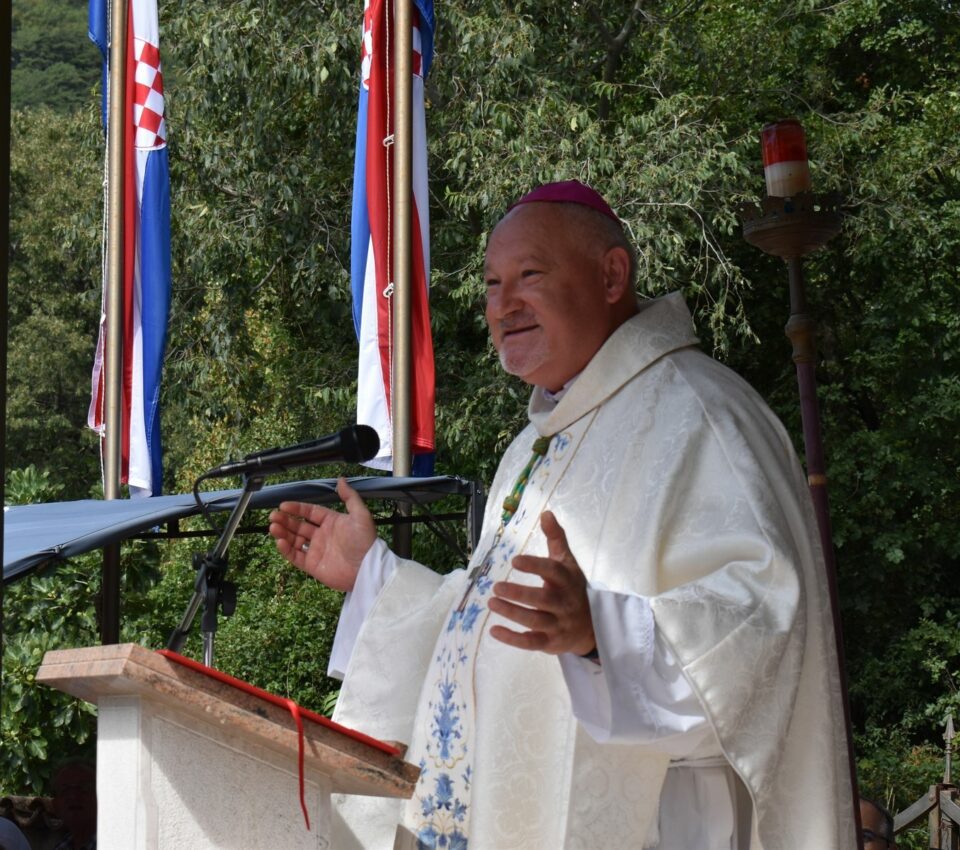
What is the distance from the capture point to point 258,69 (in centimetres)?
1332

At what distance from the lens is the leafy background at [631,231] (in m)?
12.7

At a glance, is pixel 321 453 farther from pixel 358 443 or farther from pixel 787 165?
pixel 787 165

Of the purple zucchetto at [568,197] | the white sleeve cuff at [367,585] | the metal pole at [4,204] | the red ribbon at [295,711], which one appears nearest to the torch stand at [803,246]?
the purple zucchetto at [568,197]

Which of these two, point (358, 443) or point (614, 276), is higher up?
point (614, 276)

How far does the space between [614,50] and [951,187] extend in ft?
13.1

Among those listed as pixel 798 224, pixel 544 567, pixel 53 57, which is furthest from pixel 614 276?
pixel 53 57

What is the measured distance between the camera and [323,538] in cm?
312

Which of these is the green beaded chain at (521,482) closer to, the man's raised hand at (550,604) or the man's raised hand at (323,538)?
the man's raised hand at (323,538)

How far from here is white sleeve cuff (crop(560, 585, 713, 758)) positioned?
223cm

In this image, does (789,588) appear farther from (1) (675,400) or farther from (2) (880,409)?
(2) (880,409)

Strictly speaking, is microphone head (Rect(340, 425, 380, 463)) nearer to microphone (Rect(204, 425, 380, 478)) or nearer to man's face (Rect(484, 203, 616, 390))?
microphone (Rect(204, 425, 380, 478))

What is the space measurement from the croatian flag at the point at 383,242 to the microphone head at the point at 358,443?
129 inches

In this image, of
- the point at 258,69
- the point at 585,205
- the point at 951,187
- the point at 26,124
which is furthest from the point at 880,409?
the point at 26,124

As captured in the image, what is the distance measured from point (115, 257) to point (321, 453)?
5.39m
